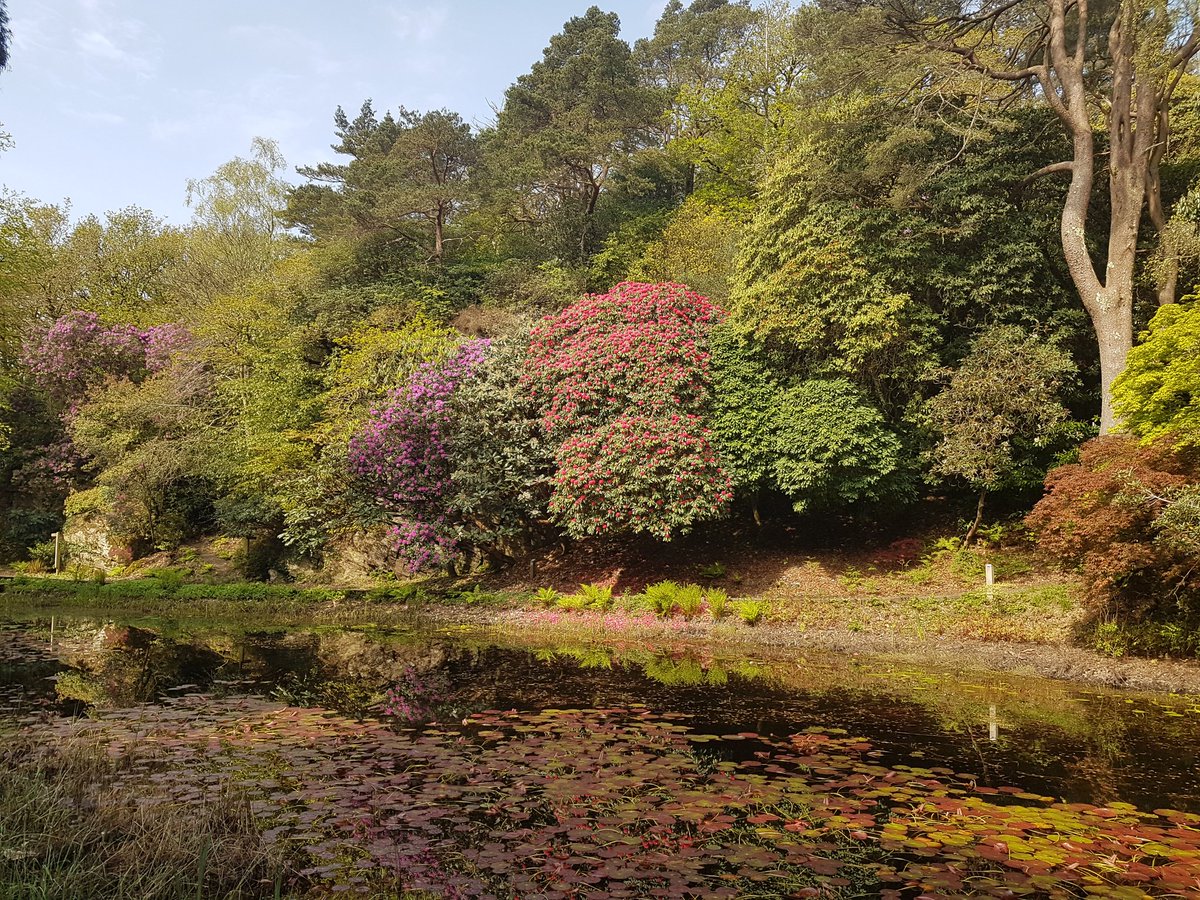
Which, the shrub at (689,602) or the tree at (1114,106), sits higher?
the tree at (1114,106)

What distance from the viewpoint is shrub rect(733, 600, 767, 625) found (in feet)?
54.1

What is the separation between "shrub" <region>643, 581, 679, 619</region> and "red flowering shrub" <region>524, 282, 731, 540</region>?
1.68 metres

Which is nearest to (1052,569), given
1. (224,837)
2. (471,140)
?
(224,837)

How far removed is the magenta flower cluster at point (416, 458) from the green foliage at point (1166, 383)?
1663cm

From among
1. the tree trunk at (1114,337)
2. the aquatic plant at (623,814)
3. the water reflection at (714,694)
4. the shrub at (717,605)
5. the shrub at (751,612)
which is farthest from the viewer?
the tree trunk at (1114,337)

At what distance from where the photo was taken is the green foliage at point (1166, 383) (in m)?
12.4

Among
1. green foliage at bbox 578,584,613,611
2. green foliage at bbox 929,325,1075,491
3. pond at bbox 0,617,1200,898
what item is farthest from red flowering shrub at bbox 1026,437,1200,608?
green foliage at bbox 578,584,613,611

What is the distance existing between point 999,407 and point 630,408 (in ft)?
32.0

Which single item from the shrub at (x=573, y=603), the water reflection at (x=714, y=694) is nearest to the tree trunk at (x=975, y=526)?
the water reflection at (x=714, y=694)

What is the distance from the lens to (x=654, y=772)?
7.24 meters

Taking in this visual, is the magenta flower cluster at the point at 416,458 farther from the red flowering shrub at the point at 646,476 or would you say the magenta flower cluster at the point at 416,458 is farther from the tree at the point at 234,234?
the tree at the point at 234,234

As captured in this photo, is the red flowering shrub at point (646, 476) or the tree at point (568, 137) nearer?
the red flowering shrub at point (646, 476)

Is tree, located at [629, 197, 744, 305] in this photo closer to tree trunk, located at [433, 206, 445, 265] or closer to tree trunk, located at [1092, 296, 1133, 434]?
tree trunk, located at [433, 206, 445, 265]

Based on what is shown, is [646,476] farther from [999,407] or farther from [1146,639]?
[1146,639]
